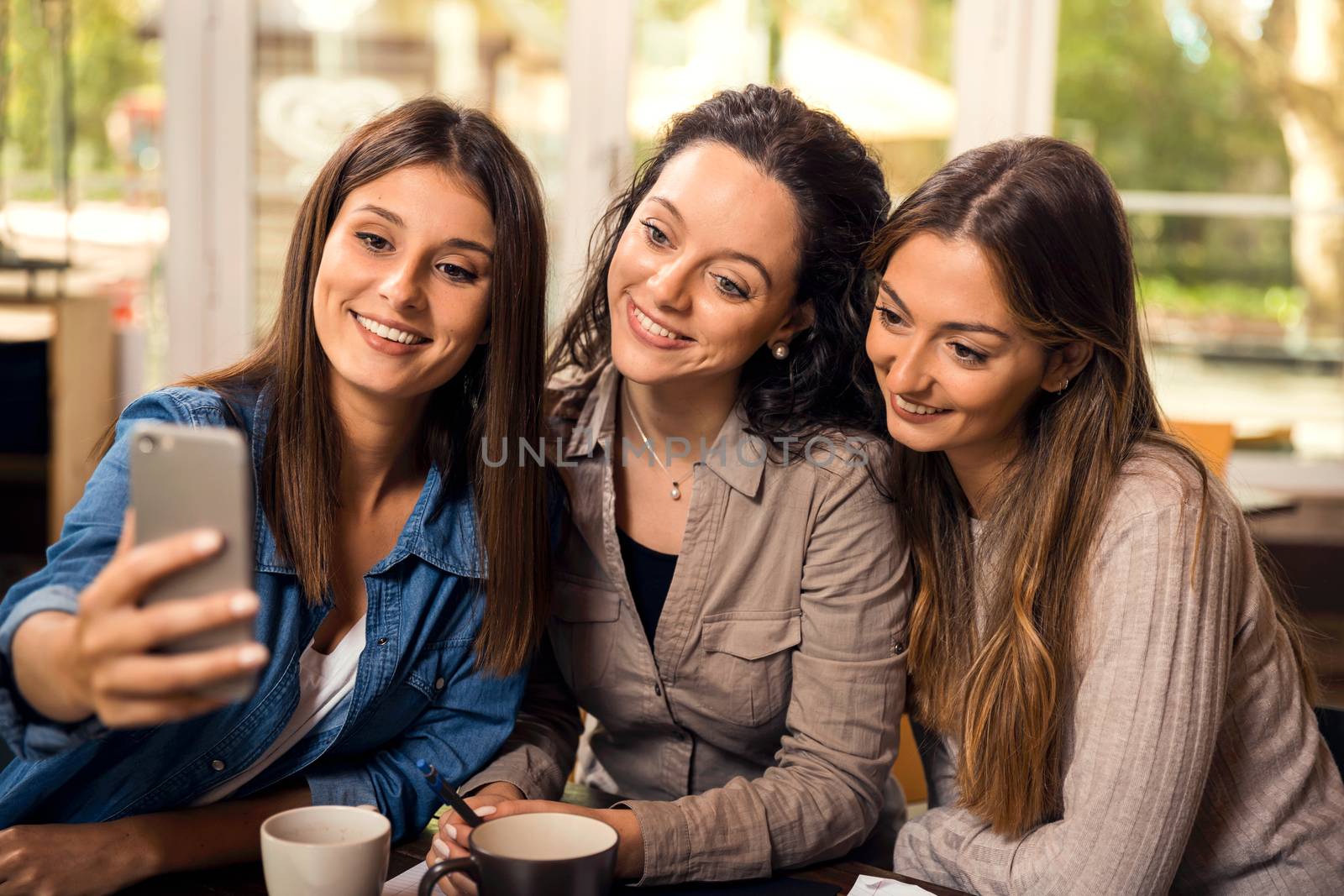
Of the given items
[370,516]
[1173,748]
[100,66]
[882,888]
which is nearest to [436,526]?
[370,516]

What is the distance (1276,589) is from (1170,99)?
265cm

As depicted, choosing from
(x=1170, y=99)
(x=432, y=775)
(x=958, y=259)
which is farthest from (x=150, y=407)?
(x=1170, y=99)

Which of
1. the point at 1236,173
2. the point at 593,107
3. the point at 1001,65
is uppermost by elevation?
the point at 1001,65

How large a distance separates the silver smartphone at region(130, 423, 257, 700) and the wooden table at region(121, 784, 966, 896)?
1.27ft

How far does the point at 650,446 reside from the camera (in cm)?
153

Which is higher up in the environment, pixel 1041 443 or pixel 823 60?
pixel 823 60

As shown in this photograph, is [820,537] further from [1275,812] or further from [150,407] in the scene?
[150,407]

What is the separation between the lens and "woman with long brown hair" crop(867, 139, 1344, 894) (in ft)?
3.71

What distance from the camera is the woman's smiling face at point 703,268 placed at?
138cm

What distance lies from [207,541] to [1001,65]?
3152 mm

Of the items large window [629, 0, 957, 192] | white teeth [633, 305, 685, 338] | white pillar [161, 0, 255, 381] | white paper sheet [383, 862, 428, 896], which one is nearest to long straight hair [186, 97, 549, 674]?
white teeth [633, 305, 685, 338]

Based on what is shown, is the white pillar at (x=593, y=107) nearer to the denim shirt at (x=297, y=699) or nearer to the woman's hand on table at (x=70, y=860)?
the denim shirt at (x=297, y=699)

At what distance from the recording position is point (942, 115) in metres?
3.51

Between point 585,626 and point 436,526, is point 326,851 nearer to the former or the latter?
point 436,526
